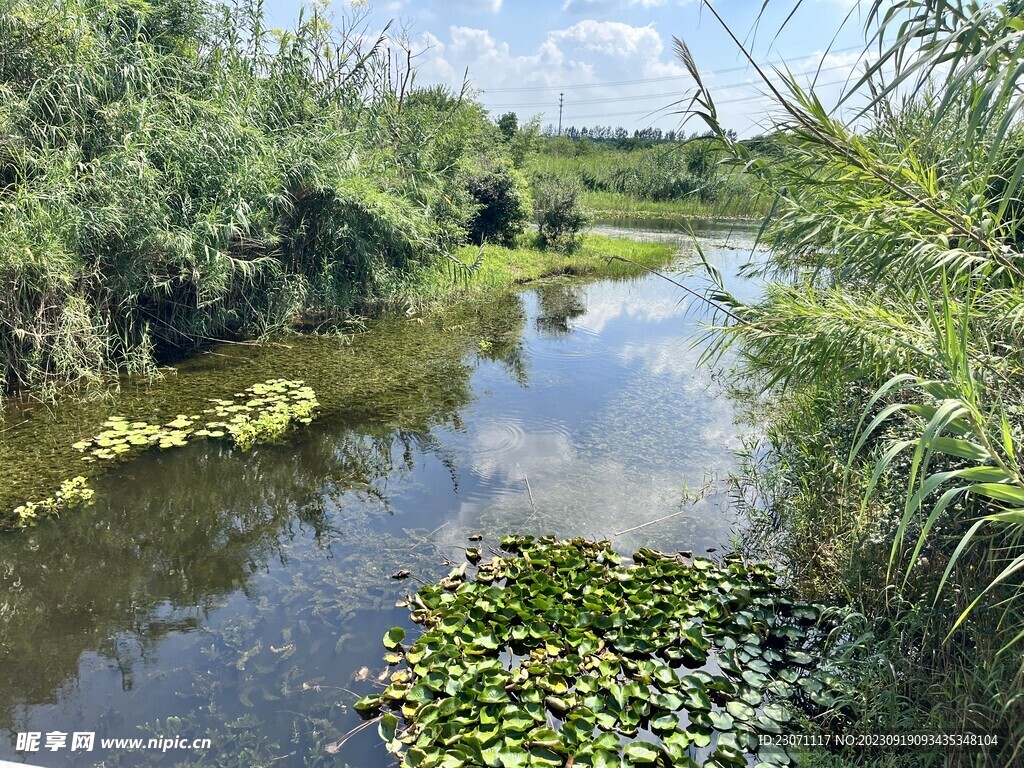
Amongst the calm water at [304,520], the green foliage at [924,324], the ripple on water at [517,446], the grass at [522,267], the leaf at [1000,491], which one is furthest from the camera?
the grass at [522,267]

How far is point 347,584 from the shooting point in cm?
396

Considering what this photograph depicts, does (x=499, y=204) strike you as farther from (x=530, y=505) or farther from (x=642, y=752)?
(x=642, y=752)

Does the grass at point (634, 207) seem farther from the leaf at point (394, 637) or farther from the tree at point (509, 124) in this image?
Result: the leaf at point (394, 637)

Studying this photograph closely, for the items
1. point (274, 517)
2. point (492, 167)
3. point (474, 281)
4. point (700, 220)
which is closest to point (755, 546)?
point (274, 517)

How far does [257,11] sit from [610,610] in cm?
911

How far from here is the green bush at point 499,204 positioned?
49.6 ft

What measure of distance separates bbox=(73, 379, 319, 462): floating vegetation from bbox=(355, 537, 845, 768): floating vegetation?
2904 millimetres

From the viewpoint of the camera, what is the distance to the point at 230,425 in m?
5.86

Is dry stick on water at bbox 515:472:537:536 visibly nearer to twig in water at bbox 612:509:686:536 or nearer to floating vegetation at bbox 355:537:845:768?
floating vegetation at bbox 355:537:845:768

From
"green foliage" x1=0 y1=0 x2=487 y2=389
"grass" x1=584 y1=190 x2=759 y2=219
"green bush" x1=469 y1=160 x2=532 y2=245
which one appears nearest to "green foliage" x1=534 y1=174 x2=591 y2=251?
"green bush" x1=469 y1=160 x2=532 y2=245

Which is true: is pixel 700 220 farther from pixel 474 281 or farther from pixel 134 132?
pixel 134 132

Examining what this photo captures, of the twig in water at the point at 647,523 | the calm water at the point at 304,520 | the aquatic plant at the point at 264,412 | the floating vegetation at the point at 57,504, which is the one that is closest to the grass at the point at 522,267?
the calm water at the point at 304,520

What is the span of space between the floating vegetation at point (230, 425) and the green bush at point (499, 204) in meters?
9.06

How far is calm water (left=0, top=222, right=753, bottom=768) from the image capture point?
3018 millimetres
